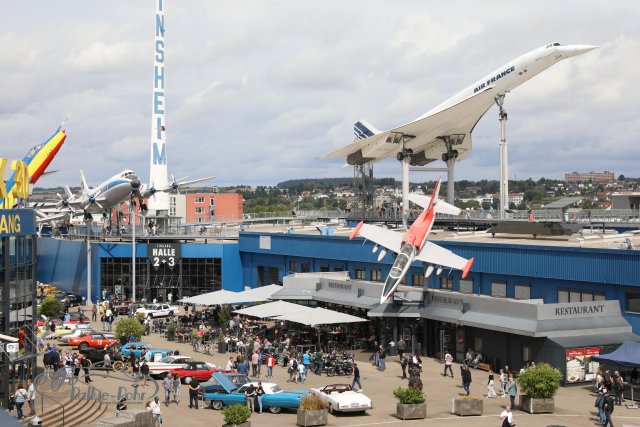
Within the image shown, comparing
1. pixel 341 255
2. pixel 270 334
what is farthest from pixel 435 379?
pixel 341 255

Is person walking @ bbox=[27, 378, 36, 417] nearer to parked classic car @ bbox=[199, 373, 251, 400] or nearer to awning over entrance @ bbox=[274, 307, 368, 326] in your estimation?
parked classic car @ bbox=[199, 373, 251, 400]

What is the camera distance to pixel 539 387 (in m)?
27.1

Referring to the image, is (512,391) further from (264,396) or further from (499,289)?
(499,289)

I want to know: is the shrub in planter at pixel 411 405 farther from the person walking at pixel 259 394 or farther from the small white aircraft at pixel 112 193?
the small white aircraft at pixel 112 193

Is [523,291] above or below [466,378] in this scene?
above

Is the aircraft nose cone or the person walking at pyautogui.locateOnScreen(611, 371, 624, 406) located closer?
the person walking at pyautogui.locateOnScreen(611, 371, 624, 406)

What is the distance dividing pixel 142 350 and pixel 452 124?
34.4 metres

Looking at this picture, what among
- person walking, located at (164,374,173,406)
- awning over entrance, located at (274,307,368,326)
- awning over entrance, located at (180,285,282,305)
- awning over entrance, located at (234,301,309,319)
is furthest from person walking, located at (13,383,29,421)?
awning over entrance, located at (180,285,282,305)

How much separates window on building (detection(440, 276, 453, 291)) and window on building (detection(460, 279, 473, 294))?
112 centimetres

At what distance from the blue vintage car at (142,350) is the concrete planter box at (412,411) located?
12482 mm

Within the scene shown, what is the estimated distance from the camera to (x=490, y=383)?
1186 inches

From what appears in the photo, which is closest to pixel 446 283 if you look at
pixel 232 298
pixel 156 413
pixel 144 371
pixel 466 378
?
pixel 232 298

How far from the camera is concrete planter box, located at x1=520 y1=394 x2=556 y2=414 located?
2731cm

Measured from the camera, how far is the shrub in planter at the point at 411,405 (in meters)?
26.5
